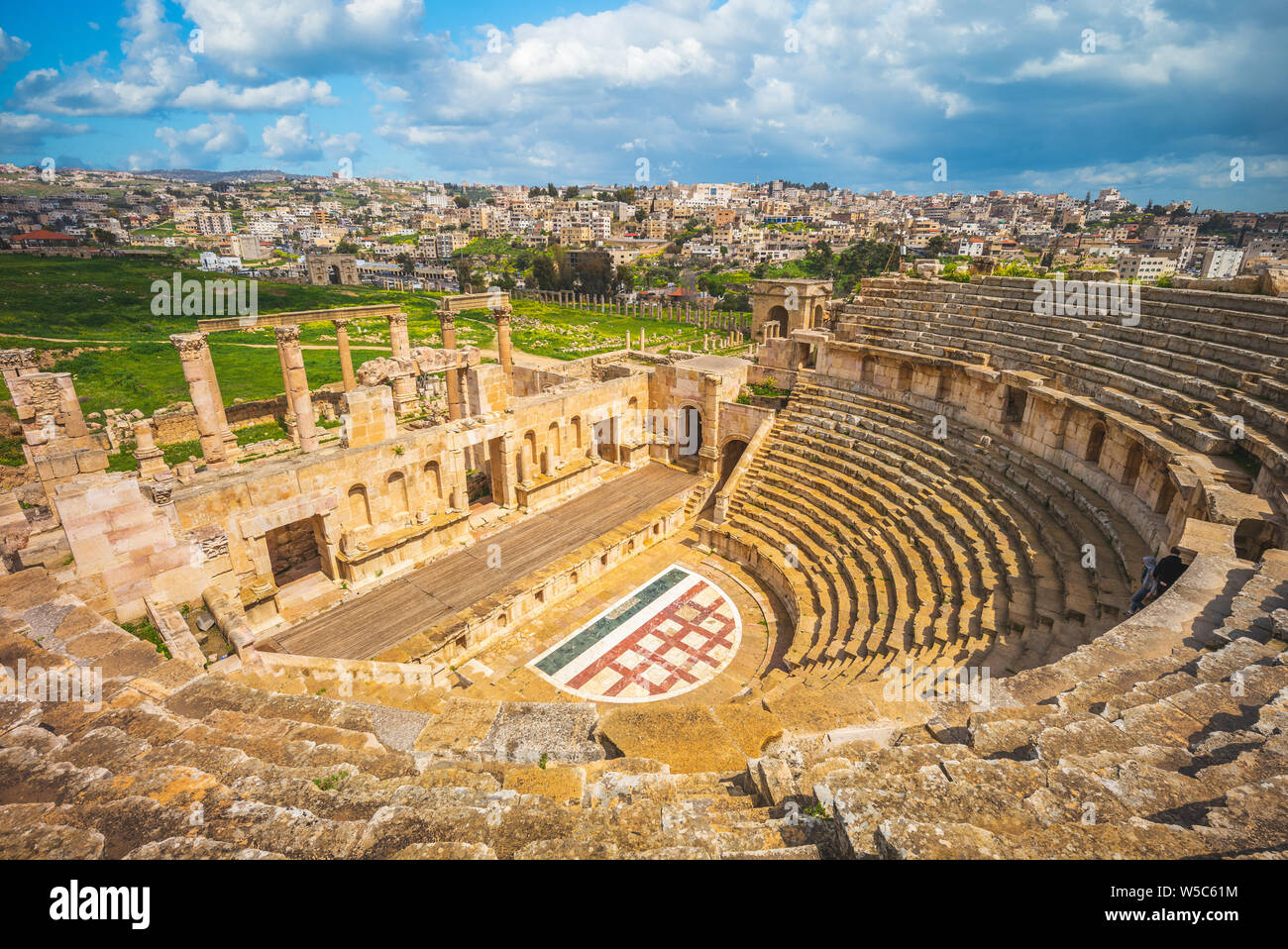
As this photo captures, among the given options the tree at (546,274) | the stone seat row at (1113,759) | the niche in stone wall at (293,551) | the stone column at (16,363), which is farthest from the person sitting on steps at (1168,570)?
the tree at (546,274)

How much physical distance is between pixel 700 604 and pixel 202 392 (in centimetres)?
1710

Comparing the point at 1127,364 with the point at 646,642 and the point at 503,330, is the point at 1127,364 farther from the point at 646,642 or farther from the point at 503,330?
the point at 503,330

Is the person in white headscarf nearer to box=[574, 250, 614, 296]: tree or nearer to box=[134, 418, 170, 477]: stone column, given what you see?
box=[134, 418, 170, 477]: stone column

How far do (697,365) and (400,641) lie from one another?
15.9 meters

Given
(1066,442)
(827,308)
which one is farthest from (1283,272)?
(827,308)

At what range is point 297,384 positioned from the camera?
67.8 feet

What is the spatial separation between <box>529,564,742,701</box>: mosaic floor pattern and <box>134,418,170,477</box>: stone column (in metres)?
14.1

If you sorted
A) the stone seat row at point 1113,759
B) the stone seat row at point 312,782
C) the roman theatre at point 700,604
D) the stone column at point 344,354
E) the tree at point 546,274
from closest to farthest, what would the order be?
the stone seat row at point 1113,759 → the stone seat row at point 312,782 → the roman theatre at point 700,604 → the stone column at point 344,354 → the tree at point 546,274

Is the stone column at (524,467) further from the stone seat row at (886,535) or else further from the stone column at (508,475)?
the stone seat row at (886,535)

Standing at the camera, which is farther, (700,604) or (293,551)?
(700,604)

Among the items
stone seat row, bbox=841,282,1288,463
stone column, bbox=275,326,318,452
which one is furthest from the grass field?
stone seat row, bbox=841,282,1288,463

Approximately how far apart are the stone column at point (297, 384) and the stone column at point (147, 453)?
159 inches

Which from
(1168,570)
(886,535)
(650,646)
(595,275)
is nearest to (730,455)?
(886,535)

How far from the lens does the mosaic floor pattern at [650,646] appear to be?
14508 millimetres
